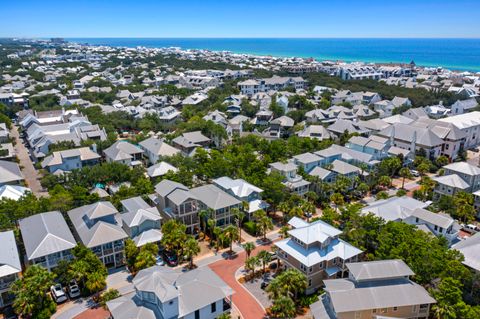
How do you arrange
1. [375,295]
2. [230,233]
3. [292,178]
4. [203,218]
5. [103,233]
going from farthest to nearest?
1. [292,178]
2. [203,218]
3. [230,233]
4. [103,233]
5. [375,295]

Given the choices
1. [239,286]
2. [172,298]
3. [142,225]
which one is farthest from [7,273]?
[239,286]

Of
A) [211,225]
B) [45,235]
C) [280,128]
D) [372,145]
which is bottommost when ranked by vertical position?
[211,225]

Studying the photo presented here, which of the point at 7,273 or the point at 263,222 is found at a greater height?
the point at 263,222

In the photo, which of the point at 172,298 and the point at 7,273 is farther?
the point at 7,273

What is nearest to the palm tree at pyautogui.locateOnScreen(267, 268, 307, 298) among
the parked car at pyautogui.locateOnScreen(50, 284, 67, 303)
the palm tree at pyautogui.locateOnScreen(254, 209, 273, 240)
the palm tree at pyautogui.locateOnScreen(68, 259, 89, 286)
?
the palm tree at pyautogui.locateOnScreen(254, 209, 273, 240)

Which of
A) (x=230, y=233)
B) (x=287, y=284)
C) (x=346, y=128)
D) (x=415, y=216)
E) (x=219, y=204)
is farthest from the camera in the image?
(x=346, y=128)

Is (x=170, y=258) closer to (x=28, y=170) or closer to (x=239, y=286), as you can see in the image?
(x=239, y=286)

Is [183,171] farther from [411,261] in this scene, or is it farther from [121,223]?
[411,261]
